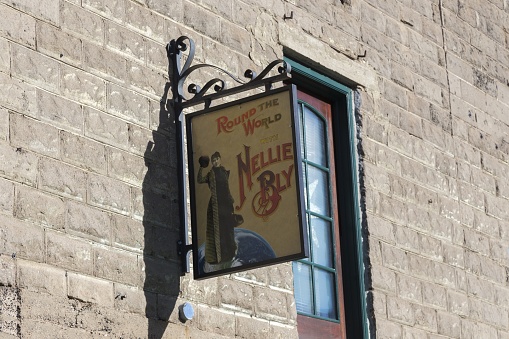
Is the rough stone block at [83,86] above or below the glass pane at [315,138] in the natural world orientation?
below

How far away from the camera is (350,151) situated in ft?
32.0

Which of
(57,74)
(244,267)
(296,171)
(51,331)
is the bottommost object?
(51,331)

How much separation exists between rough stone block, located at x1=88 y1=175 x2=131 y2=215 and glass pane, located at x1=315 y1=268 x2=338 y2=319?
2.18 metres

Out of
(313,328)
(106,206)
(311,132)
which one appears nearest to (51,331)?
(106,206)

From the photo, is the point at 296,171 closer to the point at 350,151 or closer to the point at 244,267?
the point at 244,267

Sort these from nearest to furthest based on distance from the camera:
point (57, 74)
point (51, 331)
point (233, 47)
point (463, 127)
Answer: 1. point (51, 331)
2. point (57, 74)
3. point (233, 47)
4. point (463, 127)

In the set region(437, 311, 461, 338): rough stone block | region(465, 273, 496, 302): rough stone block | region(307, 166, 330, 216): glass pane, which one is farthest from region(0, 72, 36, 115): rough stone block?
region(465, 273, 496, 302): rough stone block

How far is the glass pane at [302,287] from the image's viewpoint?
29.8 ft

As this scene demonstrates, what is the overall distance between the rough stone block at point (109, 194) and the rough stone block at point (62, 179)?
2.6 inches

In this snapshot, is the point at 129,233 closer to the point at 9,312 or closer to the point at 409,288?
the point at 9,312

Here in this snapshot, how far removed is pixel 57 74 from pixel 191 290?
5.21 ft

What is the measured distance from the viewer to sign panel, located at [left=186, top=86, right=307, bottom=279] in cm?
746

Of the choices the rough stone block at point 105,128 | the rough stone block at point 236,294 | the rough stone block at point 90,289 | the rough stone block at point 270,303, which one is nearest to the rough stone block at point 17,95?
the rough stone block at point 105,128

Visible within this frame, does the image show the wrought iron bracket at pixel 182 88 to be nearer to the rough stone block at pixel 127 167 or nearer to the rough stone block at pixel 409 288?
the rough stone block at pixel 127 167
